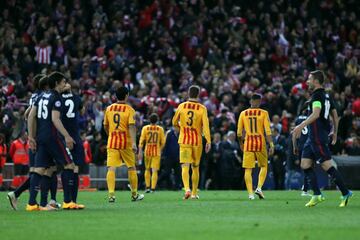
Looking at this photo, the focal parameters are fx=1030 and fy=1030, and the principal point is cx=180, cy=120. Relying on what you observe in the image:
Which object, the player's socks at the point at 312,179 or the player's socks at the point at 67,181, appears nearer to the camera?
the player's socks at the point at 67,181

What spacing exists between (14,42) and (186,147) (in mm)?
13391

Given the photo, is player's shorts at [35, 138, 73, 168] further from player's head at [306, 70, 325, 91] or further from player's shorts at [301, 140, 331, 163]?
player's head at [306, 70, 325, 91]

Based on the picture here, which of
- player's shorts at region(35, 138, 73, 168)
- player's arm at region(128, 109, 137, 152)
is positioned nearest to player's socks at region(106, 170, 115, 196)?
player's arm at region(128, 109, 137, 152)

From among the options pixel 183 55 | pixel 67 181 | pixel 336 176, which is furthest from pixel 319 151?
pixel 183 55

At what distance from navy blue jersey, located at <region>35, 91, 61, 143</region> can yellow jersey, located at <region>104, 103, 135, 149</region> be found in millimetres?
4077

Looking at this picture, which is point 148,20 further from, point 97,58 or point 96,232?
point 96,232

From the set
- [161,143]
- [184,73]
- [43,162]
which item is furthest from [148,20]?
[43,162]

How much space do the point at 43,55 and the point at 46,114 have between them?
1716 cm

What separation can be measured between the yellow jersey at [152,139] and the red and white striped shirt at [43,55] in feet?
23.0

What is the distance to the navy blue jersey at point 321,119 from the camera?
1859cm

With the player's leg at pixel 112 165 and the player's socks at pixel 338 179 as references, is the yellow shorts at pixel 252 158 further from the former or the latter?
the player's socks at pixel 338 179

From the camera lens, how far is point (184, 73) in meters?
36.2

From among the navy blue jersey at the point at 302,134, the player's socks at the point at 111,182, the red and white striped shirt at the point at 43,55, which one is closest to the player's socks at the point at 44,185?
the player's socks at the point at 111,182

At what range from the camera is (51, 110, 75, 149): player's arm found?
17.6m
